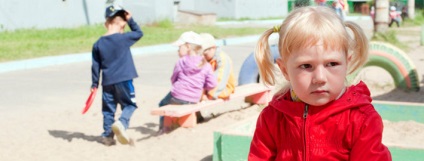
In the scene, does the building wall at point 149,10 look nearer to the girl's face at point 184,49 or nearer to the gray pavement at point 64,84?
the gray pavement at point 64,84

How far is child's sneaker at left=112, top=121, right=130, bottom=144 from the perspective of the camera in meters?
6.82

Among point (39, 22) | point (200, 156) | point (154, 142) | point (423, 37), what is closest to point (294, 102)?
point (200, 156)

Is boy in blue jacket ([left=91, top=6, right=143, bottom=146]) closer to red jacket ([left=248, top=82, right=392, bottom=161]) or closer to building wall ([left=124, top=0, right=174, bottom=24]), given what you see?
red jacket ([left=248, top=82, right=392, bottom=161])

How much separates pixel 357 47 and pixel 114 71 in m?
4.40

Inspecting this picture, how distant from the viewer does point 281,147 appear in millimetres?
2973

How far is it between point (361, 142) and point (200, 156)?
3698 millimetres

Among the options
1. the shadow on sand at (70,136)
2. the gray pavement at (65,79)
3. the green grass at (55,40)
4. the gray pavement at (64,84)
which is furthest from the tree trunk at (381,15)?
the shadow on sand at (70,136)

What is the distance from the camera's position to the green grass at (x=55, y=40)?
16005 millimetres

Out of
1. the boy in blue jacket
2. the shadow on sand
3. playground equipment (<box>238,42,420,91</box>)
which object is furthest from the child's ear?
playground equipment (<box>238,42,420,91</box>)

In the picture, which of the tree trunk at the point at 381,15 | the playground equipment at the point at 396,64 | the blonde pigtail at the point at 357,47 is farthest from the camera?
the tree trunk at the point at 381,15

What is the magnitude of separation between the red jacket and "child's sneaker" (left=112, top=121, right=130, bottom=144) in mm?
3975

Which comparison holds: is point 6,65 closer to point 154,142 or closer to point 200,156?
point 154,142

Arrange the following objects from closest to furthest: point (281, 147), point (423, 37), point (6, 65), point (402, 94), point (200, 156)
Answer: point (281, 147)
point (200, 156)
point (402, 94)
point (6, 65)
point (423, 37)

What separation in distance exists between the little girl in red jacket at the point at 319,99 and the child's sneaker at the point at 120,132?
393 centimetres
